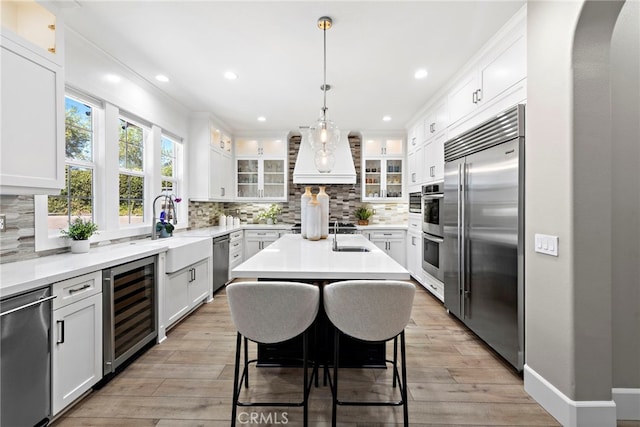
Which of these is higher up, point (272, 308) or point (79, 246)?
point (79, 246)

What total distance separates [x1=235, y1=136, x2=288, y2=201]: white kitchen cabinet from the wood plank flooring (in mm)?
3609

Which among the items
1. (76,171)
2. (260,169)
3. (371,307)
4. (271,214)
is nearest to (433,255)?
(371,307)

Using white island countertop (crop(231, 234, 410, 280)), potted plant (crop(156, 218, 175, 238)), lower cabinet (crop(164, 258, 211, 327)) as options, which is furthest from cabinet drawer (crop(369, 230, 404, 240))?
potted plant (crop(156, 218, 175, 238))

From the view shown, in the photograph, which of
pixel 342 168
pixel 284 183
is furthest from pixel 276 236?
pixel 342 168

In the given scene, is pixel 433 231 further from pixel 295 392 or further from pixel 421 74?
pixel 295 392

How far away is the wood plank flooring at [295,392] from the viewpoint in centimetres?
188

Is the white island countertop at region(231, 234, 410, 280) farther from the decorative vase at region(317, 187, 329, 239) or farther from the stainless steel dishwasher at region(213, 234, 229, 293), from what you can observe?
the stainless steel dishwasher at region(213, 234, 229, 293)

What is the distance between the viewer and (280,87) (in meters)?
3.83

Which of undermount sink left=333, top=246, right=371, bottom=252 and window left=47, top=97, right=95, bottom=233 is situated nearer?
window left=47, top=97, right=95, bottom=233

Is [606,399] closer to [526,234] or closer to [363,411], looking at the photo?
[526,234]

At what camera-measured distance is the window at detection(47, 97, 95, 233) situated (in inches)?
102

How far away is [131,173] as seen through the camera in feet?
11.4

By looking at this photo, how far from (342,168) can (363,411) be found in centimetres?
445

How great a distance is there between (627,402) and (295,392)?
2.03 metres
